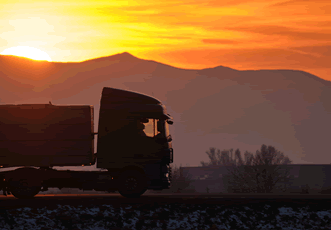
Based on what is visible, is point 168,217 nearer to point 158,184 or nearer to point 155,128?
point 158,184

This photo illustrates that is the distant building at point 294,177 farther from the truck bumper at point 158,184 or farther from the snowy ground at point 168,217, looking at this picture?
the snowy ground at point 168,217

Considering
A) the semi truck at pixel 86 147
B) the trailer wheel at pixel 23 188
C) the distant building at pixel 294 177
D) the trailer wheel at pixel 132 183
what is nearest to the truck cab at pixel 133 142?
the semi truck at pixel 86 147

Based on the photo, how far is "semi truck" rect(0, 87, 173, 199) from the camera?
20.5 metres

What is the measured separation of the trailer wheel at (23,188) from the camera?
20719mm

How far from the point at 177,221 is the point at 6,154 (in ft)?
27.5

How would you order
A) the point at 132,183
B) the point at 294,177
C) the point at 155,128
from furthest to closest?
the point at 294,177, the point at 155,128, the point at 132,183

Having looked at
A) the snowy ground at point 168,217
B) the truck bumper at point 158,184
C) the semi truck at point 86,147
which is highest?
the semi truck at point 86,147

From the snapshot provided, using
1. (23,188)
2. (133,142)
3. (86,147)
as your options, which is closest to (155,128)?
(133,142)

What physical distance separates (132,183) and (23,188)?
466cm

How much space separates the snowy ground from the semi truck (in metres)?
3.04

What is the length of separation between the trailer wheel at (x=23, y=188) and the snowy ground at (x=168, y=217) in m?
4.00

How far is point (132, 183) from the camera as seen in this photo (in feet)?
67.5

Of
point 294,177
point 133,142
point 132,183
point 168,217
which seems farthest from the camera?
point 294,177

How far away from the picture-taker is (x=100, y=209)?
17.1 meters
